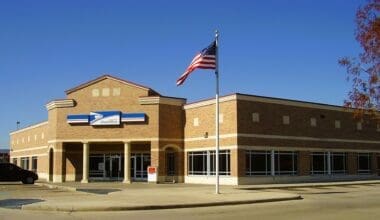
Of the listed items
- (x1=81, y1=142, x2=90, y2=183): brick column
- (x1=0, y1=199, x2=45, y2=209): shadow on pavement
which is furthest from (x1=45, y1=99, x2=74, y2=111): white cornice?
(x1=0, y1=199, x2=45, y2=209): shadow on pavement

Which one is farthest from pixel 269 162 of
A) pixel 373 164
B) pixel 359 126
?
pixel 373 164

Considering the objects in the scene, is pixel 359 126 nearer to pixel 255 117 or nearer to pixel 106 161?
pixel 255 117

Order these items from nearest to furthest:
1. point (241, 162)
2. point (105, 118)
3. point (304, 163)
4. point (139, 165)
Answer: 1. point (241, 162)
2. point (304, 163)
3. point (105, 118)
4. point (139, 165)

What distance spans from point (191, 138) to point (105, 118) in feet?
24.0

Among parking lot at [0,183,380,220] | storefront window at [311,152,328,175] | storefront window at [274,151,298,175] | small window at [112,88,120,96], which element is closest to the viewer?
parking lot at [0,183,380,220]

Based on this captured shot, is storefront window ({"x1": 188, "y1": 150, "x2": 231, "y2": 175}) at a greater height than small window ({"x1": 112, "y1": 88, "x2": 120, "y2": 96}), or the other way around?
small window ({"x1": 112, "y1": 88, "x2": 120, "y2": 96})

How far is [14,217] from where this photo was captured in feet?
65.4

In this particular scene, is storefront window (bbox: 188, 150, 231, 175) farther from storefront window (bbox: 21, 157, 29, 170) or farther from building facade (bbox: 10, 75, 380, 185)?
storefront window (bbox: 21, 157, 29, 170)

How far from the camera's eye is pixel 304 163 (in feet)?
156

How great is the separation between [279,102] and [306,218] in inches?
1052

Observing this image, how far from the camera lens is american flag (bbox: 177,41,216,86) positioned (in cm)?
3109

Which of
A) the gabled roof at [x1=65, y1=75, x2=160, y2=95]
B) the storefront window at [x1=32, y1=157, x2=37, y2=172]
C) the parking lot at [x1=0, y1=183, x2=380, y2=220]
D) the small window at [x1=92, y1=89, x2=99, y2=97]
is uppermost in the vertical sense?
the gabled roof at [x1=65, y1=75, x2=160, y2=95]

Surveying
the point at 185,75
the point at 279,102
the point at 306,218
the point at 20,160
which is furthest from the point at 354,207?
the point at 20,160

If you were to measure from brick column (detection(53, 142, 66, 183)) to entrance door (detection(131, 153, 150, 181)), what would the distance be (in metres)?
5.96
